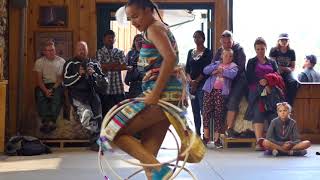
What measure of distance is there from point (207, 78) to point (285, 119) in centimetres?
136

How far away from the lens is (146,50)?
3.84m

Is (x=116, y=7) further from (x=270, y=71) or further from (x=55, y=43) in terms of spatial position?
(x=270, y=71)

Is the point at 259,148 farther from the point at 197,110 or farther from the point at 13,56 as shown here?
the point at 13,56

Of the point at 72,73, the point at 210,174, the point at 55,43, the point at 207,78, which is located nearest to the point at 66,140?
the point at 72,73

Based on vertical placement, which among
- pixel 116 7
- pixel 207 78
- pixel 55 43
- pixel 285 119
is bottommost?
pixel 285 119

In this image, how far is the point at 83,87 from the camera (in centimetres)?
805

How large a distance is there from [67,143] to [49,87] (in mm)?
840

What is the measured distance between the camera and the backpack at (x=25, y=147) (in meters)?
7.50

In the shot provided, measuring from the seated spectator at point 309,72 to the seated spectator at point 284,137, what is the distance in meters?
1.75

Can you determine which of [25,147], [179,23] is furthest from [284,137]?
[25,147]

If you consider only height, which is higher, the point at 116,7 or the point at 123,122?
the point at 116,7

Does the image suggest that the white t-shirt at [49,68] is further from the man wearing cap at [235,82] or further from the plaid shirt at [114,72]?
the man wearing cap at [235,82]

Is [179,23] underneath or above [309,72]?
above

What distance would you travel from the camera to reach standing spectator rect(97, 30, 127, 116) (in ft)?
27.5
